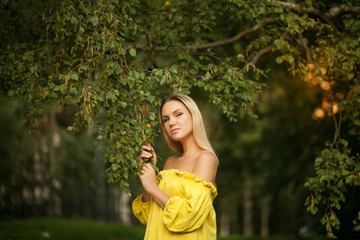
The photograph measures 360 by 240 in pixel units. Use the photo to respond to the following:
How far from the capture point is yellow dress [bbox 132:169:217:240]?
2756 mm

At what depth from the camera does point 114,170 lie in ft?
8.75

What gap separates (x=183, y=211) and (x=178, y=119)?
2.35 feet

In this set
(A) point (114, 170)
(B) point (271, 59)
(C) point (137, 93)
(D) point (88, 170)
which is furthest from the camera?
(D) point (88, 170)

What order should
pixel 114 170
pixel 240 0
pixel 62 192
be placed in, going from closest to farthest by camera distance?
1. pixel 114 170
2. pixel 240 0
3. pixel 62 192

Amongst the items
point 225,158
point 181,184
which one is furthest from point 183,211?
point 225,158

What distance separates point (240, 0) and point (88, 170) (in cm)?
1262

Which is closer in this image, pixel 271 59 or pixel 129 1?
pixel 129 1

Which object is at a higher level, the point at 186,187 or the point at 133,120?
the point at 133,120

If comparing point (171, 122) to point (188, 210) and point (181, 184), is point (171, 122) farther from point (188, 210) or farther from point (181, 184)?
point (188, 210)

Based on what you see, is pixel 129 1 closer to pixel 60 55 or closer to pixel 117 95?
pixel 60 55

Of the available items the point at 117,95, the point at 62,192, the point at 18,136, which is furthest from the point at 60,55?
the point at 62,192

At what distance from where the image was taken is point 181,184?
290cm

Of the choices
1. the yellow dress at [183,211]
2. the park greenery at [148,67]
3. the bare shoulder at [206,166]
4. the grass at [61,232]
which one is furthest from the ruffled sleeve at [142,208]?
the grass at [61,232]

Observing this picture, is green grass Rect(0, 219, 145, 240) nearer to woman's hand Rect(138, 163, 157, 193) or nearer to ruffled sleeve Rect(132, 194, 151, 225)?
ruffled sleeve Rect(132, 194, 151, 225)
